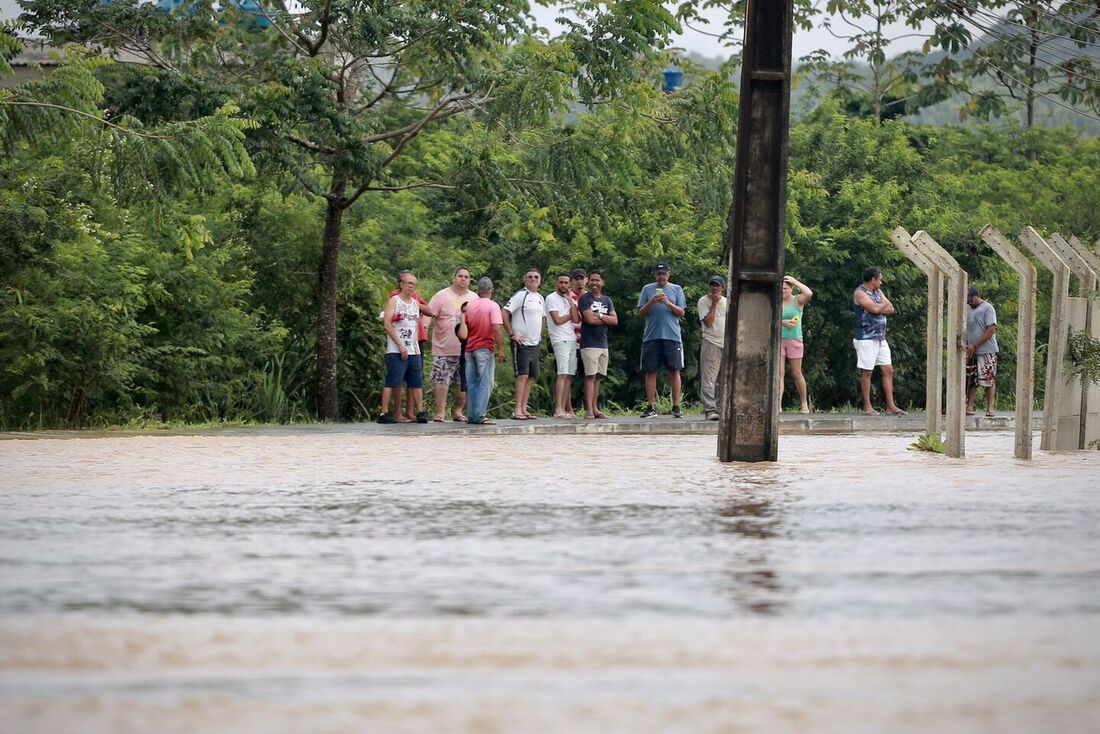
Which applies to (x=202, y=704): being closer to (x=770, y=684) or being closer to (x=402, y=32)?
(x=770, y=684)

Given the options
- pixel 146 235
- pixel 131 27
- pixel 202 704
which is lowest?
pixel 202 704

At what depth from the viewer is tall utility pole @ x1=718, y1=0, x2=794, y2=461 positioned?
18453mm

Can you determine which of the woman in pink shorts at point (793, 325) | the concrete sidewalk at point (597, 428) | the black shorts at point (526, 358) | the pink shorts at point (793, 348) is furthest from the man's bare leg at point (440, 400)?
the pink shorts at point (793, 348)

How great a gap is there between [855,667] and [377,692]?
1688 millimetres

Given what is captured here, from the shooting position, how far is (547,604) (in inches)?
328

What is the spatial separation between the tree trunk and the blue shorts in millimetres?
2053

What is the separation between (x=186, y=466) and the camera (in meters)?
17.0

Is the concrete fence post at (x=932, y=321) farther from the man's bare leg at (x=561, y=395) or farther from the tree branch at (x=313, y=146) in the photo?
the tree branch at (x=313, y=146)

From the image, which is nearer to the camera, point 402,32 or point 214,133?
point 214,133

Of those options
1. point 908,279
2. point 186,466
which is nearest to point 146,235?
point 186,466

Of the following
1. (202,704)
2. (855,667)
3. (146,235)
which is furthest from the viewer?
(146,235)

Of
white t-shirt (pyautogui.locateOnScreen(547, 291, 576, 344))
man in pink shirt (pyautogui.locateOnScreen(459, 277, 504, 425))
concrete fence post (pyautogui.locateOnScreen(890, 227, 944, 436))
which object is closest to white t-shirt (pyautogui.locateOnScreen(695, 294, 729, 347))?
white t-shirt (pyautogui.locateOnScreen(547, 291, 576, 344))

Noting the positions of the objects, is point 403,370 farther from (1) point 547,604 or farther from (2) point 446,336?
(1) point 547,604

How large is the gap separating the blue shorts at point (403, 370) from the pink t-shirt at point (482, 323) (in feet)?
2.93
